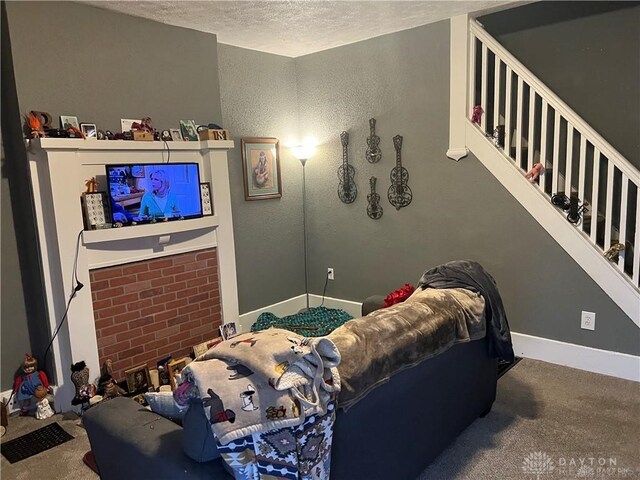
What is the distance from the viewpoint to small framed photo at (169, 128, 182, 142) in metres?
3.55

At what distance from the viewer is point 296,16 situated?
3418 millimetres

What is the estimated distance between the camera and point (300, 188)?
480cm

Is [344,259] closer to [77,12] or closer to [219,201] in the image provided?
[219,201]

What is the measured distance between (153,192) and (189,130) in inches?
24.2

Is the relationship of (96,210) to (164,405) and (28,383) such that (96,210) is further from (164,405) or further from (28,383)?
(164,405)

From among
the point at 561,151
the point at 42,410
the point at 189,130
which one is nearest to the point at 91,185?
the point at 189,130

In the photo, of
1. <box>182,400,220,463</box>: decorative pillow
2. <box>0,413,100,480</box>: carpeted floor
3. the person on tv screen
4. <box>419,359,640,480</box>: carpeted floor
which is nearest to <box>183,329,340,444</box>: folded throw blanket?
<box>182,400,220,463</box>: decorative pillow

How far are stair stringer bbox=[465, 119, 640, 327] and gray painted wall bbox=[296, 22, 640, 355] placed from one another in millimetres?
58

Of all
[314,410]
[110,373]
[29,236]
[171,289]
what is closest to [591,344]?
[314,410]

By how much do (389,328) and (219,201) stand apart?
2.20m

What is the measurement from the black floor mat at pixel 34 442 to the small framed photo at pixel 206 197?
169 centimetres

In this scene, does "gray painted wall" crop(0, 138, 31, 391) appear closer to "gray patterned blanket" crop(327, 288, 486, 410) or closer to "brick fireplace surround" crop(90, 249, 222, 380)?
"brick fireplace surround" crop(90, 249, 222, 380)

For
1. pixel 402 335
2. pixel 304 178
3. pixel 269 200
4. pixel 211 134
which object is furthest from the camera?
pixel 304 178

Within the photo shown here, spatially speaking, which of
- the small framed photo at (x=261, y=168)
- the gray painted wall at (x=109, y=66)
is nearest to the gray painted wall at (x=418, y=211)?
the small framed photo at (x=261, y=168)
